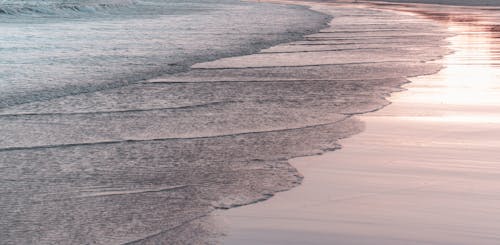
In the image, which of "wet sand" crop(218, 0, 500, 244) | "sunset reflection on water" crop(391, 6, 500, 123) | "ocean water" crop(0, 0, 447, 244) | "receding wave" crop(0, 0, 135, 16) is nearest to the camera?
"wet sand" crop(218, 0, 500, 244)

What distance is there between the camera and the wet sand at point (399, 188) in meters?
4.38

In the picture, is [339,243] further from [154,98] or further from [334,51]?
[334,51]

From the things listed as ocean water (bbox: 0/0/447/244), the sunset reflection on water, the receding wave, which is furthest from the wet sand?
the receding wave

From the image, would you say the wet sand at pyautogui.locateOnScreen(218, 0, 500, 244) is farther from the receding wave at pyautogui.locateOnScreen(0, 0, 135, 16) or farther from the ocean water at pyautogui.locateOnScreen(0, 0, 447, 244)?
the receding wave at pyautogui.locateOnScreen(0, 0, 135, 16)

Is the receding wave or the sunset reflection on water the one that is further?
the receding wave

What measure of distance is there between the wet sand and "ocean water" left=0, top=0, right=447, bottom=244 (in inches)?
7.2

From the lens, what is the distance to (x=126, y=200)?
195 inches

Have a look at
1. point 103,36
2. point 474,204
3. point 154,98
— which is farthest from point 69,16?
point 474,204

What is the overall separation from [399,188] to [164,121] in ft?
8.60

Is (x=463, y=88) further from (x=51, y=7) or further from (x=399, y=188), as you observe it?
(x=51, y=7)

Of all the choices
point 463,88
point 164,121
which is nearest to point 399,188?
point 164,121

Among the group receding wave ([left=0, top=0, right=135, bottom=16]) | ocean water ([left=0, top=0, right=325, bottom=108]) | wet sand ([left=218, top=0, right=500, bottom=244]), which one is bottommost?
receding wave ([left=0, top=0, right=135, bottom=16])

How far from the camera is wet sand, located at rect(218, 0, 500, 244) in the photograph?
4.38 m

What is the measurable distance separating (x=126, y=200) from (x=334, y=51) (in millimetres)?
9472
